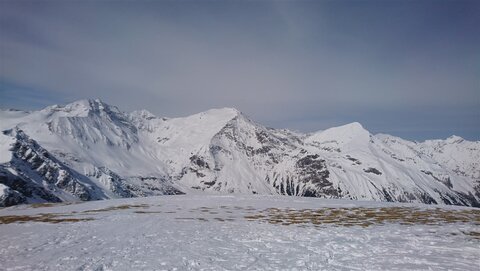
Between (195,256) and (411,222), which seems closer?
(195,256)

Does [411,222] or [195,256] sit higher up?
[411,222]

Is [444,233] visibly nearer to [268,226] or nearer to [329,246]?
[329,246]

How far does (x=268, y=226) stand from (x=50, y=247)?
16017 millimetres

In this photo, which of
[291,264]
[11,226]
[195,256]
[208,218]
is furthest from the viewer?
[208,218]

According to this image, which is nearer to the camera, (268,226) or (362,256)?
(362,256)

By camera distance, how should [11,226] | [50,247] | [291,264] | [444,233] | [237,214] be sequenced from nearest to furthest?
[291,264], [50,247], [444,233], [11,226], [237,214]

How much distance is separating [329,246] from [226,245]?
20.1 feet

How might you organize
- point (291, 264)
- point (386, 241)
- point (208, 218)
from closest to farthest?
point (291, 264) < point (386, 241) < point (208, 218)

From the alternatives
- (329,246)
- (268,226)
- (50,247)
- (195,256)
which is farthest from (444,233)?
(50,247)

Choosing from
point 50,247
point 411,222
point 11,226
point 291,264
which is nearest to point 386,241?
point 291,264

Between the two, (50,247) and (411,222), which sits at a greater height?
(411,222)


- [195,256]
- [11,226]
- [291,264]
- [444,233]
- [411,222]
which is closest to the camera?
[291,264]

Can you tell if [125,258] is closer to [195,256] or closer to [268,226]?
[195,256]

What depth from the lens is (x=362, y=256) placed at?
1919 centimetres
